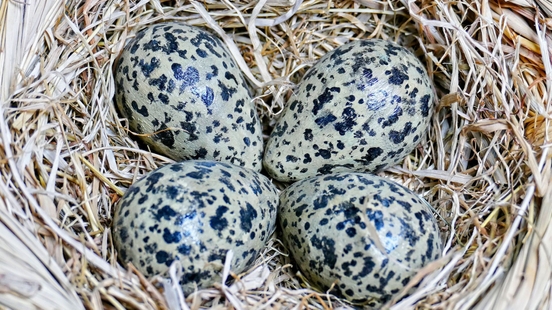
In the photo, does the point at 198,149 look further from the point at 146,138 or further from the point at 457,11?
the point at 457,11

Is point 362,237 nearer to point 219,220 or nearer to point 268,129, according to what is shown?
point 219,220

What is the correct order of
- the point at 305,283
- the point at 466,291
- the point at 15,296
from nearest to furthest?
the point at 15,296, the point at 466,291, the point at 305,283

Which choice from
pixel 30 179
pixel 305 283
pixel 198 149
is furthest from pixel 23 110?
pixel 305 283

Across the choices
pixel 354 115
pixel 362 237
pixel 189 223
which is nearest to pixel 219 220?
pixel 189 223

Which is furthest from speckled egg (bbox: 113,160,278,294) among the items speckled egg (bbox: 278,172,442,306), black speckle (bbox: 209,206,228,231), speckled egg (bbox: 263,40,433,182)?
speckled egg (bbox: 263,40,433,182)

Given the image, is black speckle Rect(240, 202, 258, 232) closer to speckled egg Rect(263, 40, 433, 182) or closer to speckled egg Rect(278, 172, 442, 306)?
speckled egg Rect(278, 172, 442, 306)

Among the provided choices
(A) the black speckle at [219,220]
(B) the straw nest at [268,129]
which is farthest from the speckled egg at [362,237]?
(A) the black speckle at [219,220]

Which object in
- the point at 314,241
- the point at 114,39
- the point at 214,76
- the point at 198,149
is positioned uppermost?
the point at 114,39
